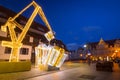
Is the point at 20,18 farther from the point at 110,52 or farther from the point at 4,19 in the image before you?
the point at 110,52

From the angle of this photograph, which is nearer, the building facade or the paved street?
A: the paved street

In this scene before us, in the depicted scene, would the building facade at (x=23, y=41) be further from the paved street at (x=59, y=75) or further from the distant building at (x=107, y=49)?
the distant building at (x=107, y=49)

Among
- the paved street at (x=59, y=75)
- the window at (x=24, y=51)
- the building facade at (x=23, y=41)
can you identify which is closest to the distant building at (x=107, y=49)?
the building facade at (x=23, y=41)

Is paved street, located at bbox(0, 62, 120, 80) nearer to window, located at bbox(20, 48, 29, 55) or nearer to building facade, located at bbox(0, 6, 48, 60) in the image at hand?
building facade, located at bbox(0, 6, 48, 60)

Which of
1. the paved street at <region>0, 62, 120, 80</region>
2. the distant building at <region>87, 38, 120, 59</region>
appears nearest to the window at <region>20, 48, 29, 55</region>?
the paved street at <region>0, 62, 120, 80</region>

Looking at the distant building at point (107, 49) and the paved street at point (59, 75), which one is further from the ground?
the distant building at point (107, 49)

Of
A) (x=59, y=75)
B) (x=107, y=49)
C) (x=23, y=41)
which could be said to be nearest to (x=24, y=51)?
(x=23, y=41)

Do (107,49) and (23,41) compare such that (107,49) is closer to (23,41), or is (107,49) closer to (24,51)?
(24,51)

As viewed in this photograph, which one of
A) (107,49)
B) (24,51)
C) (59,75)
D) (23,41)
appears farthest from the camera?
(107,49)

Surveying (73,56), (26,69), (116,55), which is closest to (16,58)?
(26,69)

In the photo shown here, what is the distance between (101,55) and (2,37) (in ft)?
188

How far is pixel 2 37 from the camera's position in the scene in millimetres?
32594

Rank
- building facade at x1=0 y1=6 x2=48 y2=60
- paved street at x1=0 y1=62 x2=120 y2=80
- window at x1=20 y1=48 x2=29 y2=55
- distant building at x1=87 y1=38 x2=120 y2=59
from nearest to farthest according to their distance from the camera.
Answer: paved street at x1=0 y1=62 x2=120 y2=80 → building facade at x1=0 y1=6 x2=48 y2=60 → window at x1=20 y1=48 x2=29 y2=55 → distant building at x1=87 y1=38 x2=120 y2=59

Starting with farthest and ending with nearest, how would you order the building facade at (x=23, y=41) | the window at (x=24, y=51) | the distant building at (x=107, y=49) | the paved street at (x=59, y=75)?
the distant building at (x=107, y=49)
the window at (x=24, y=51)
the building facade at (x=23, y=41)
the paved street at (x=59, y=75)
